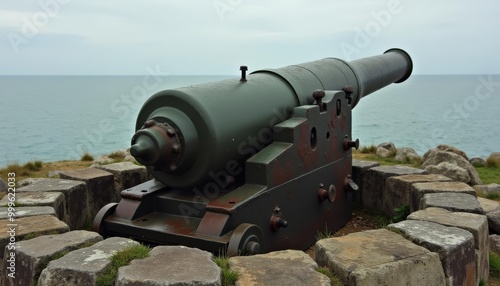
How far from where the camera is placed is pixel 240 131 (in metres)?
4.75

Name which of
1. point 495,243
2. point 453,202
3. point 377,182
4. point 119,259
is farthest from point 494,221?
point 119,259

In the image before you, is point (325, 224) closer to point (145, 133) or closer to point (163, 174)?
point (163, 174)

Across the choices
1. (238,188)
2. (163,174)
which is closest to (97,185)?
(163,174)

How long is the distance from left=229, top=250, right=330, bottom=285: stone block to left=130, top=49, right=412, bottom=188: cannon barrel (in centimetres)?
114

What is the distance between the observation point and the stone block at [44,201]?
16.6 feet

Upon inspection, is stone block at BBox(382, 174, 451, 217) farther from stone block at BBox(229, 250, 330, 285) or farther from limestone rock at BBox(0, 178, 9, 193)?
limestone rock at BBox(0, 178, 9, 193)

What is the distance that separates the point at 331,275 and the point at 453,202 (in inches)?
81.4

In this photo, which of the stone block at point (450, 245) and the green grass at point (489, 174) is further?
the green grass at point (489, 174)

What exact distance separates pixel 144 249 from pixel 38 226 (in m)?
1.14

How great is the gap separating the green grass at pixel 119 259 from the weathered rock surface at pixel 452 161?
633 centimetres

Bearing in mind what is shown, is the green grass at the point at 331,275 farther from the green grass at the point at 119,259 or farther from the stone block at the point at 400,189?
the stone block at the point at 400,189

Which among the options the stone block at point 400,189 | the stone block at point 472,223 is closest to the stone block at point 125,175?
the stone block at point 400,189

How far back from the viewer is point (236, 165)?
4.88 meters

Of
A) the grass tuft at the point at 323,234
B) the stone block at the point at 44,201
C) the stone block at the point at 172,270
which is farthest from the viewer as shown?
the grass tuft at the point at 323,234
